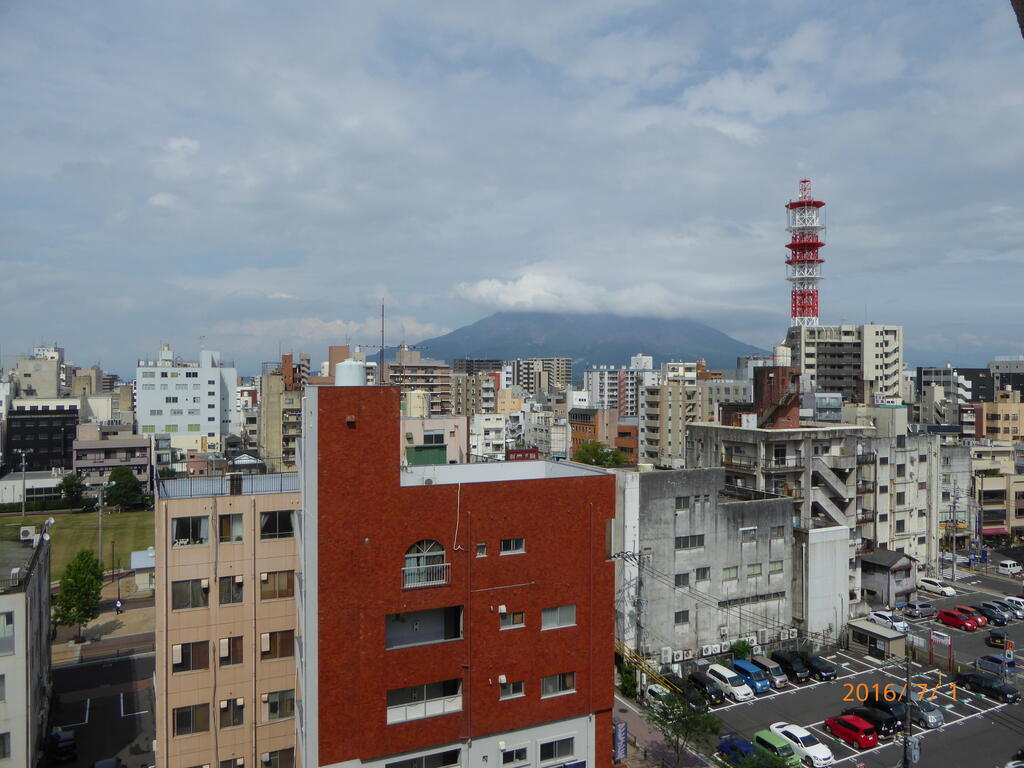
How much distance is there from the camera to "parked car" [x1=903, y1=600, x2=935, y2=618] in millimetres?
41759

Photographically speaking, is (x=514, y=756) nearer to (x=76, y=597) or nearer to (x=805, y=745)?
(x=805, y=745)

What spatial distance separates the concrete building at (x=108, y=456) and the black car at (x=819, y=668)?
75.6 metres

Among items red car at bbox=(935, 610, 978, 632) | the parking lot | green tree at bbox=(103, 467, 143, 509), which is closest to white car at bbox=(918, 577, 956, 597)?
red car at bbox=(935, 610, 978, 632)

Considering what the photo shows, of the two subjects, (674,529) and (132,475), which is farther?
(132,475)

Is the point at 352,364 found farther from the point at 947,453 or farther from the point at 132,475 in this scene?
the point at 132,475

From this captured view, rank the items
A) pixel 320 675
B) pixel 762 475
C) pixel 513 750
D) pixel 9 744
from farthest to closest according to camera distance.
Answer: pixel 762 475 < pixel 9 744 < pixel 513 750 < pixel 320 675

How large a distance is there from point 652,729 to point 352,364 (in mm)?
20751

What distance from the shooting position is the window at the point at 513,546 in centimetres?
1802

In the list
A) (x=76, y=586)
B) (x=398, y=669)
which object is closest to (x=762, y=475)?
(x=398, y=669)

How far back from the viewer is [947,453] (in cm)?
5481

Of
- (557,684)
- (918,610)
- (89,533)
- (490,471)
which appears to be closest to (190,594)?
(490,471)

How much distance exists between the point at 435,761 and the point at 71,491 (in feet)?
249

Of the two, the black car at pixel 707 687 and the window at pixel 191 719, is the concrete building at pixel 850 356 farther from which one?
the window at pixel 191 719

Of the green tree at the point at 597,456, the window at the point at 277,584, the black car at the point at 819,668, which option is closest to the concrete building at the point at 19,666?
the window at the point at 277,584
